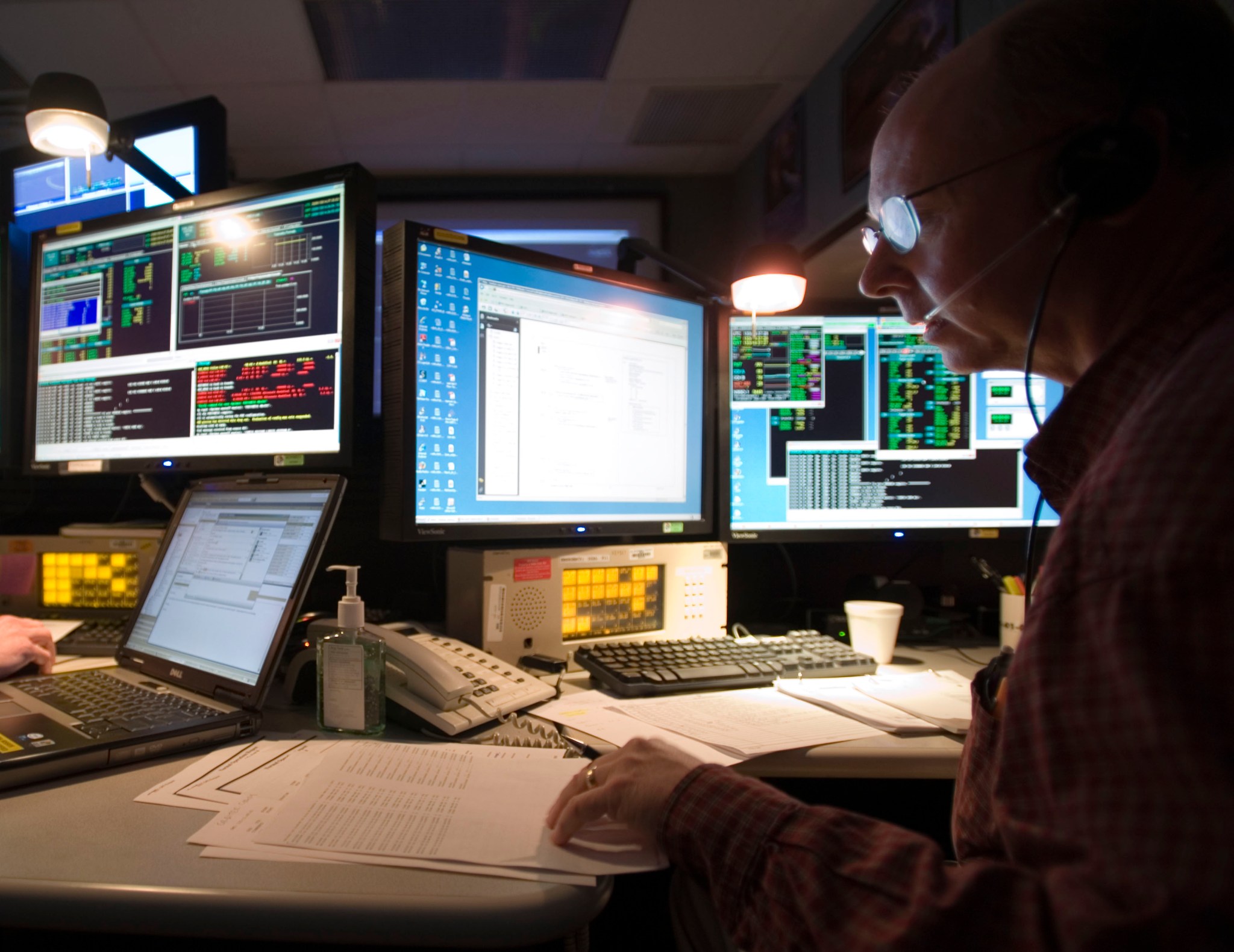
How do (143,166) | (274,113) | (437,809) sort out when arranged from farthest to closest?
(274,113) < (143,166) < (437,809)

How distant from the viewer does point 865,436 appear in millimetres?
1216

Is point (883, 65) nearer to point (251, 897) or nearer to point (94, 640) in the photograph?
point (94, 640)

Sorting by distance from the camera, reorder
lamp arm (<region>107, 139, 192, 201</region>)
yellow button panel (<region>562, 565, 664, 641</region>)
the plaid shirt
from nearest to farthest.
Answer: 1. the plaid shirt
2. yellow button panel (<region>562, 565, 664, 641</region>)
3. lamp arm (<region>107, 139, 192, 201</region>)

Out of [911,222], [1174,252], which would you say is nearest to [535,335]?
[911,222]

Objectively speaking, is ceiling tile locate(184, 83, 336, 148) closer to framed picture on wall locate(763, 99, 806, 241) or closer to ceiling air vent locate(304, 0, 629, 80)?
ceiling air vent locate(304, 0, 629, 80)

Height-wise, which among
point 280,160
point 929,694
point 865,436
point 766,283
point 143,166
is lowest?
point 929,694

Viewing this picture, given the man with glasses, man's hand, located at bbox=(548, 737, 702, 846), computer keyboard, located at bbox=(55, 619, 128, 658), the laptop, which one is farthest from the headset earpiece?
computer keyboard, located at bbox=(55, 619, 128, 658)

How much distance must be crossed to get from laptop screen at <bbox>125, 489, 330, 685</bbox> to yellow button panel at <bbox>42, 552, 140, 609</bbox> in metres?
0.24

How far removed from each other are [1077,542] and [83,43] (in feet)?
12.5

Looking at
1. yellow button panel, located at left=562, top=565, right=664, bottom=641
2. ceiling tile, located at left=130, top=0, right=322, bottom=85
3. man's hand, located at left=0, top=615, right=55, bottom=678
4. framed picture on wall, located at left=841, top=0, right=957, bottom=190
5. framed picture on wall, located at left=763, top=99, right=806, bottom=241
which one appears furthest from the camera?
framed picture on wall, located at left=763, top=99, right=806, bottom=241

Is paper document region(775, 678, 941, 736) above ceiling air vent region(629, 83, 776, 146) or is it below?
below

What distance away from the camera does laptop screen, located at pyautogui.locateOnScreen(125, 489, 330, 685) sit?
76 cm

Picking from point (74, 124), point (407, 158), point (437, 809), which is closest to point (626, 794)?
point (437, 809)

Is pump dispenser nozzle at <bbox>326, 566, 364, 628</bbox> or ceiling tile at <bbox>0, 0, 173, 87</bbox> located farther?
ceiling tile at <bbox>0, 0, 173, 87</bbox>
